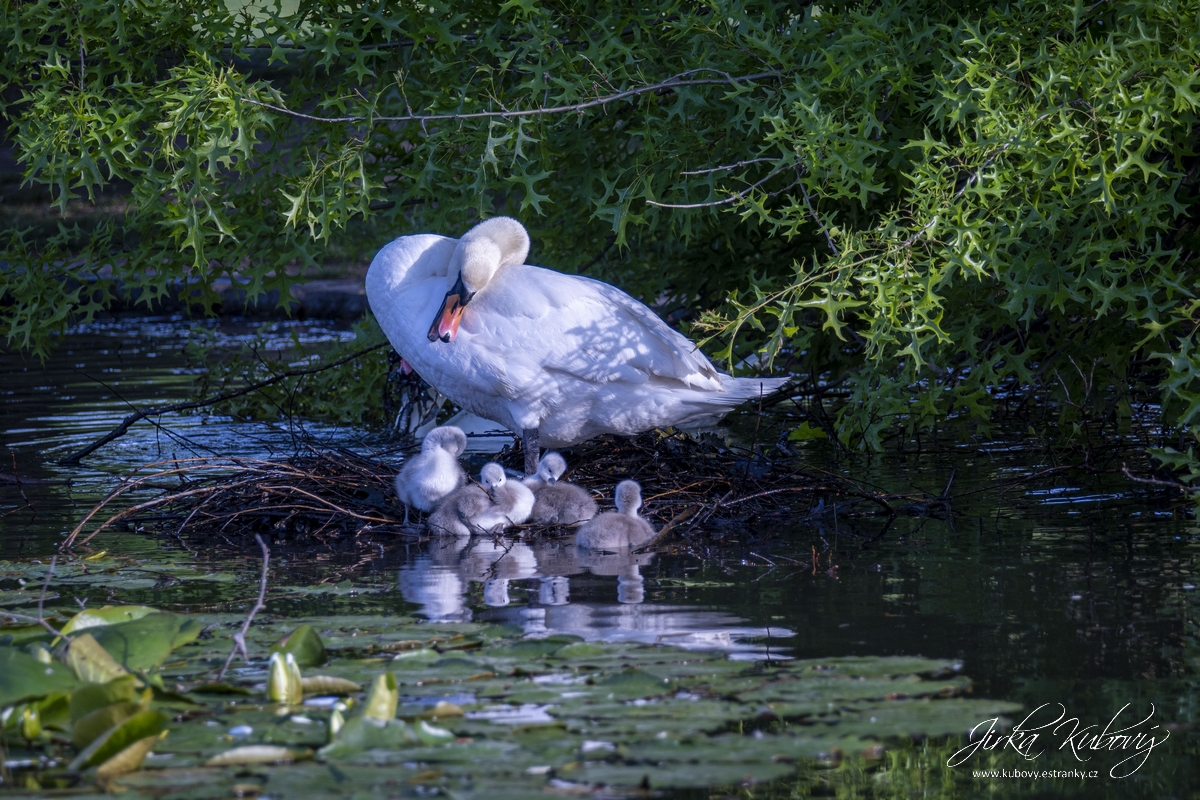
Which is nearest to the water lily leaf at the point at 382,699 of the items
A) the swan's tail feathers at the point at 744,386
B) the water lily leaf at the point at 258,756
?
the water lily leaf at the point at 258,756

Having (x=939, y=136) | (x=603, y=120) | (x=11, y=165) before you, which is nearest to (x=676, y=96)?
(x=603, y=120)

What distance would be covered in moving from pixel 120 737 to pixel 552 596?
1851 mm

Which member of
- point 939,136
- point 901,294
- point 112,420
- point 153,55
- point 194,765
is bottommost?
point 194,765

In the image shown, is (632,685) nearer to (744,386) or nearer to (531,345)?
(531,345)

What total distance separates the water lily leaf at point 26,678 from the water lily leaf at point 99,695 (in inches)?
6.3

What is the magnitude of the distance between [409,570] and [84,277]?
421 centimetres

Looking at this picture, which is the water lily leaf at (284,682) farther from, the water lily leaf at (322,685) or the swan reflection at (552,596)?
the swan reflection at (552,596)

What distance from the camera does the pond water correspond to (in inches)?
138

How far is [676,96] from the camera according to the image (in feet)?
22.5

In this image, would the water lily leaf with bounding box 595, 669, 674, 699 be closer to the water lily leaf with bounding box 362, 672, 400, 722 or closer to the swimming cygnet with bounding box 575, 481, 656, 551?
the water lily leaf with bounding box 362, 672, 400, 722

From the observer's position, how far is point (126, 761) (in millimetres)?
2885

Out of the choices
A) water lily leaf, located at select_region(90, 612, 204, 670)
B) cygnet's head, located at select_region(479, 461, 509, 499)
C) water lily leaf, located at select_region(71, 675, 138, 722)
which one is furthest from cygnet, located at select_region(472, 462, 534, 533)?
water lily leaf, located at select_region(71, 675, 138, 722)

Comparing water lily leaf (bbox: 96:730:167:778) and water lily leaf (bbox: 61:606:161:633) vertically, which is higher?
water lily leaf (bbox: 61:606:161:633)

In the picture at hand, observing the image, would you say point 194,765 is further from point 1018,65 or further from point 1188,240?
point 1188,240
